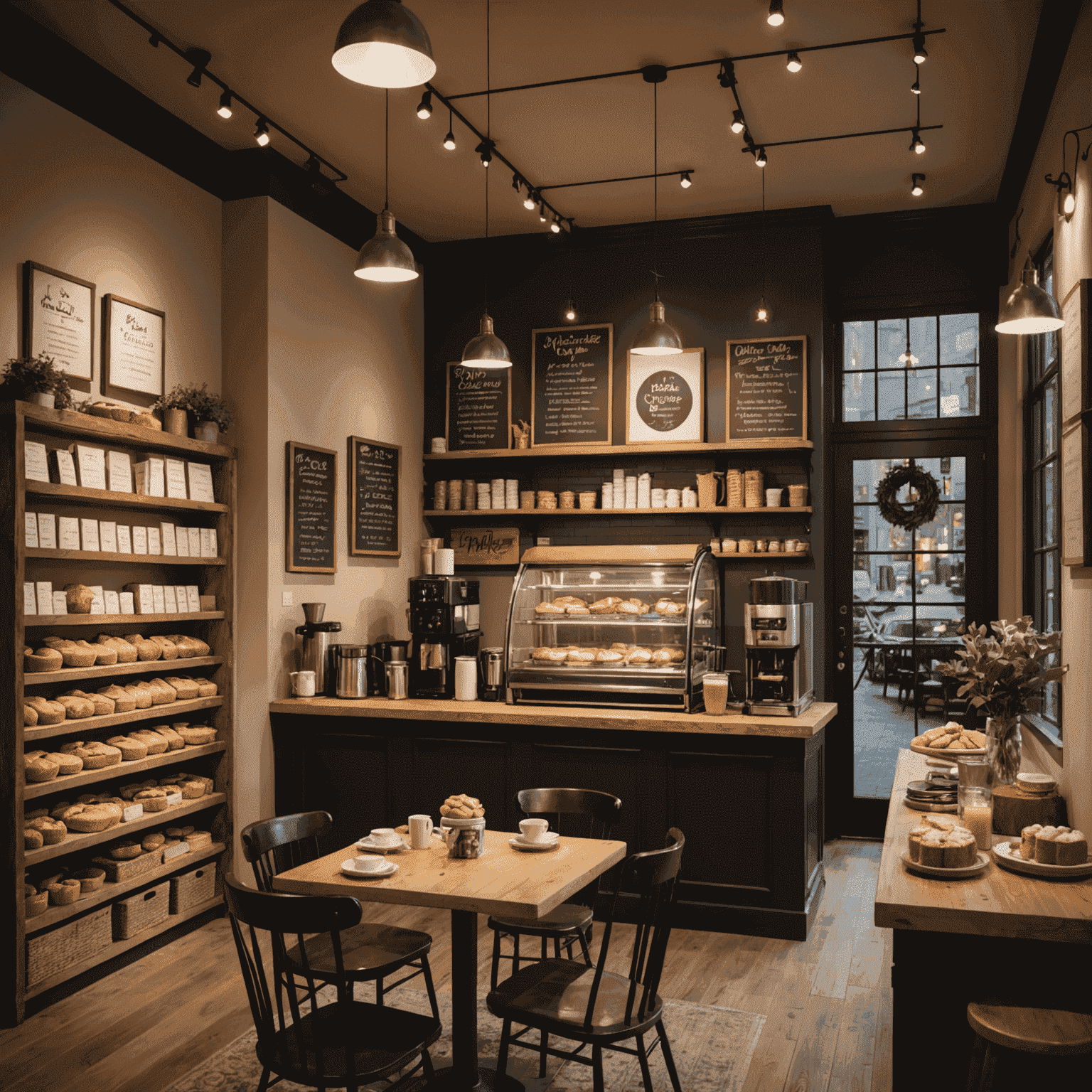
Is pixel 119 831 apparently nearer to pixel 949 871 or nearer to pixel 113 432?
pixel 113 432

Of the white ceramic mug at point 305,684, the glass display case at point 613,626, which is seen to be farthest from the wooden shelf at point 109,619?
the glass display case at point 613,626

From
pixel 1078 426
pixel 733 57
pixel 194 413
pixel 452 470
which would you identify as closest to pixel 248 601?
pixel 194 413

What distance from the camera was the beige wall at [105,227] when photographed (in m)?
4.05

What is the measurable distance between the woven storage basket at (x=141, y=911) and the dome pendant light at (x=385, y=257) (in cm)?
283

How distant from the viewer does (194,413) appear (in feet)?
16.1

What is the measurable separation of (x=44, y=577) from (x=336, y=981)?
2.38 m

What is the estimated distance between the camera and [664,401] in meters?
6.29

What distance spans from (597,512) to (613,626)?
906mm

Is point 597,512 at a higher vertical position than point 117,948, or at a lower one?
higher

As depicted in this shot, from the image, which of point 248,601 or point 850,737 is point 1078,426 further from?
point 248,601

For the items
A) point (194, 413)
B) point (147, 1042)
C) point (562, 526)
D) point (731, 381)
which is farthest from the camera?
point (562, 526)

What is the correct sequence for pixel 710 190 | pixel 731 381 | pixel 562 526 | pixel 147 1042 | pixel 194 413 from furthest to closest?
pixel 562 526 → pixel 731 381 → pixel 710 190 → pixel 194 413 → pixel 147 1042

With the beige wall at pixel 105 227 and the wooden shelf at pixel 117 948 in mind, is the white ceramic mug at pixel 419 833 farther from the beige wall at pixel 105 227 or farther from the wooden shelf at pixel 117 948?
the beige wall at pixel 105 227

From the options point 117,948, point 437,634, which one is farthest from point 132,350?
point 117,948
